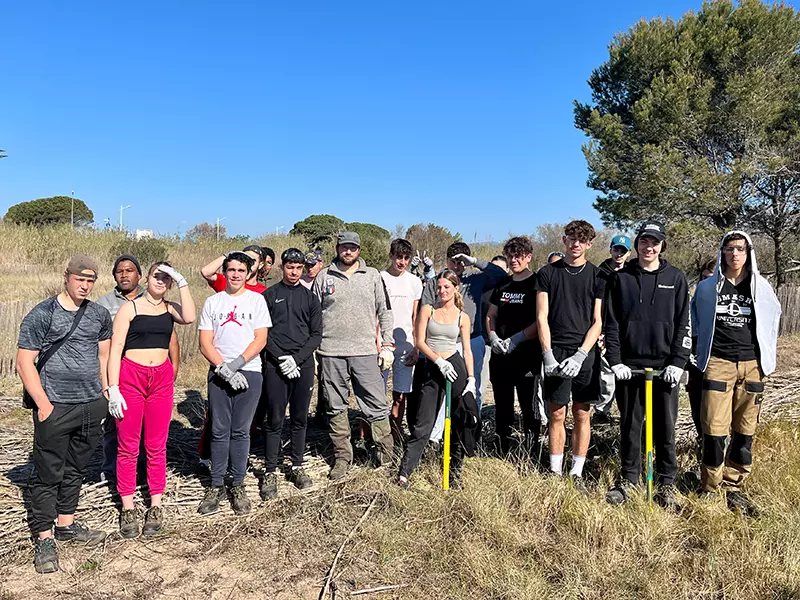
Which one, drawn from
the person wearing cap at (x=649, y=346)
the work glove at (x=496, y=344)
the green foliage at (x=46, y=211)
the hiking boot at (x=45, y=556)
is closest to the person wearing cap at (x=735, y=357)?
the person wearing cap at (x=649, y=346)

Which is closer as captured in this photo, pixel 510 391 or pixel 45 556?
pixel 45 556

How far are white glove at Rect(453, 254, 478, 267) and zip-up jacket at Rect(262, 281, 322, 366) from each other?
134cm

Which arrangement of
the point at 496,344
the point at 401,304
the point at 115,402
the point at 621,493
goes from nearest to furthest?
the point at 115,402
the point at 621,493
the point at 496,344
the point at 401,304

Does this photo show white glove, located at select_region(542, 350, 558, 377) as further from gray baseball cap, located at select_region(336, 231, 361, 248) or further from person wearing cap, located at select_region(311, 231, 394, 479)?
gray baseball cap, located at select_region(336, 231, 361, 248)

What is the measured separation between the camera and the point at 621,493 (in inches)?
152

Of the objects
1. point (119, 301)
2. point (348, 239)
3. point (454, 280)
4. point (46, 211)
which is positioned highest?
point (46, 211)

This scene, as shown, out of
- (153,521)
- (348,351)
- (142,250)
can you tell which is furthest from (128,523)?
(142,250)

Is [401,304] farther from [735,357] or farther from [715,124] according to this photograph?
[715,124]

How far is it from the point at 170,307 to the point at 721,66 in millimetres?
16257

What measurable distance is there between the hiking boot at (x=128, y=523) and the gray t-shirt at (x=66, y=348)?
869 mm

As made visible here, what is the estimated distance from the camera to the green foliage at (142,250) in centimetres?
1566

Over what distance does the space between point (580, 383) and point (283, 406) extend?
7.40 ft

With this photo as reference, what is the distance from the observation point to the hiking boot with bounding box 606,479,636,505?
12.4ft

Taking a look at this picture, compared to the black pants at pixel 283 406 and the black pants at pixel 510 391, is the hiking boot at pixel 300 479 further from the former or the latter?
the black pants at pixel 510 391
